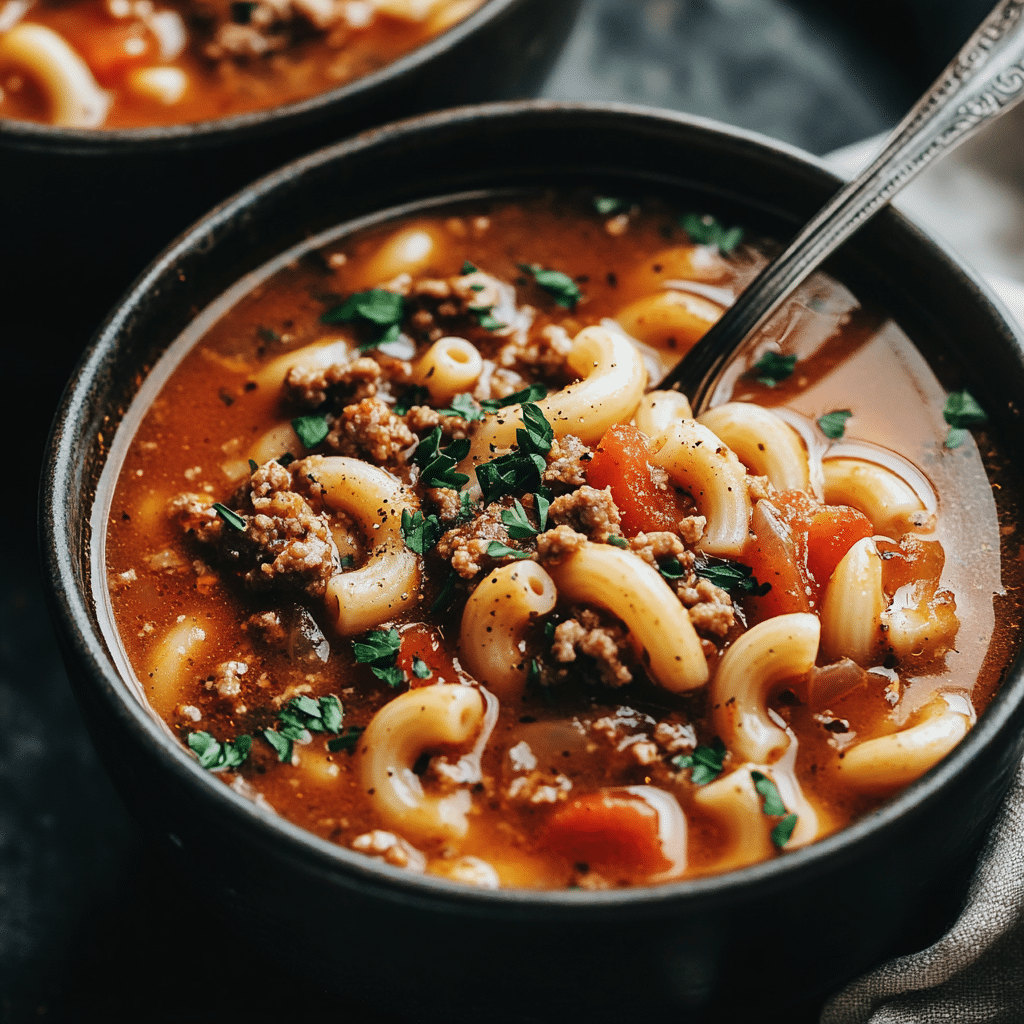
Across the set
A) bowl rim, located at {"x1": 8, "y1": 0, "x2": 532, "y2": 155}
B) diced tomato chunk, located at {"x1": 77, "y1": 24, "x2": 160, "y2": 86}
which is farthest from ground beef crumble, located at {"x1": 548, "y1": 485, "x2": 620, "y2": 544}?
diced tomato chunk, located at {"x1": 77, "y1": 24, "x2": 160, "y2": 86}

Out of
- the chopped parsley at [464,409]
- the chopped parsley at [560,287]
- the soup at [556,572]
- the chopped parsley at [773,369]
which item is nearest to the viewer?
the soup at [556,572]

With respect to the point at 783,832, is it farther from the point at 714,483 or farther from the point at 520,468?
the point at 520,468

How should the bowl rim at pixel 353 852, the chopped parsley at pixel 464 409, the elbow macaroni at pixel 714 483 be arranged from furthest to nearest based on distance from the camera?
the chopped parsley at pixel 464 409 → the elbow macaroni at pixel 714 483 → the bowl rim at pixel 353 852

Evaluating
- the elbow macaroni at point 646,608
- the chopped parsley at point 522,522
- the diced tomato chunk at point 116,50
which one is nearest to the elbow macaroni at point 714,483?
the elbow macaroni at point 646,608

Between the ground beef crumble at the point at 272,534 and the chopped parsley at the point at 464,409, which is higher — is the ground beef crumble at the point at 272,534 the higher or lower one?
the lower one

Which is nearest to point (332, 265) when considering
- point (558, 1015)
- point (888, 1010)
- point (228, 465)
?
point (228, 465)

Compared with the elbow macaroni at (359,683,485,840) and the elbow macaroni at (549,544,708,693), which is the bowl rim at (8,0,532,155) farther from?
the elbow macaroni at (359,683,485,840)

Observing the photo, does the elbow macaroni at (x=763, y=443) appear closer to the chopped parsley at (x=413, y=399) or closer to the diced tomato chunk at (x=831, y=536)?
the diced tomato chunk at (x=831, y=536)
